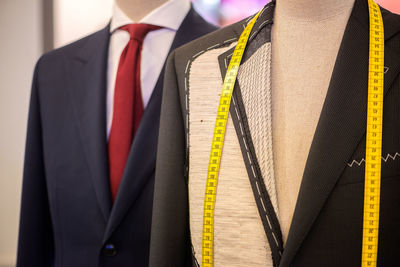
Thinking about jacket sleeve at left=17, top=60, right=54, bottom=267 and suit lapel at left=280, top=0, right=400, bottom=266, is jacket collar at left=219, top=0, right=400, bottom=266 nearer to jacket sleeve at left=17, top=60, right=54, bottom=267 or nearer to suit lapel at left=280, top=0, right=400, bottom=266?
suit lapel at left=280, top=0, right=400, bottom=266

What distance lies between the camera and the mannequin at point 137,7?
5.87 feet

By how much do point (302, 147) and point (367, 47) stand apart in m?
0.36

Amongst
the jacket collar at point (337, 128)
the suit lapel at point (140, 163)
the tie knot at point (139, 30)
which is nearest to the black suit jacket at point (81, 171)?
the suit lapel at point (140, 163)

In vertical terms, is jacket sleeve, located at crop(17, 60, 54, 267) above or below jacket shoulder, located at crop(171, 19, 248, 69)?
below

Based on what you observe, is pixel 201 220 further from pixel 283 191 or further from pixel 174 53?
pixel 174 53

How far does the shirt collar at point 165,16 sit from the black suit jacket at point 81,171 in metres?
0.05

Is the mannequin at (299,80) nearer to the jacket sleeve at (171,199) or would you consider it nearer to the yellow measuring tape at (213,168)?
the yellow measuring tape at (213,168)

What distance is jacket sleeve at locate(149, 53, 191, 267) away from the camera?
1.32 metres

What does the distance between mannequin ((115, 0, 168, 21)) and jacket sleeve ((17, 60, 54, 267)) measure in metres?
0.56

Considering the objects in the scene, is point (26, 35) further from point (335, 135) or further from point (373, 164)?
point (373, 164)

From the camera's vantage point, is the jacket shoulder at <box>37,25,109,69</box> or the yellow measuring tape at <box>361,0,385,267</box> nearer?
the yellow measuring tape at <box>361,0,385,267</box>

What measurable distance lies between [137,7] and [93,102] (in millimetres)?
502

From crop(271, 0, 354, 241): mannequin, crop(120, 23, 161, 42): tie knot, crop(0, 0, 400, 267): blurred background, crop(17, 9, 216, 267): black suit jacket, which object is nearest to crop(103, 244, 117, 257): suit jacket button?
crop(17, 9, 216, 267): black suit jacket

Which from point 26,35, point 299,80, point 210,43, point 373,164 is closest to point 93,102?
point 210,43
